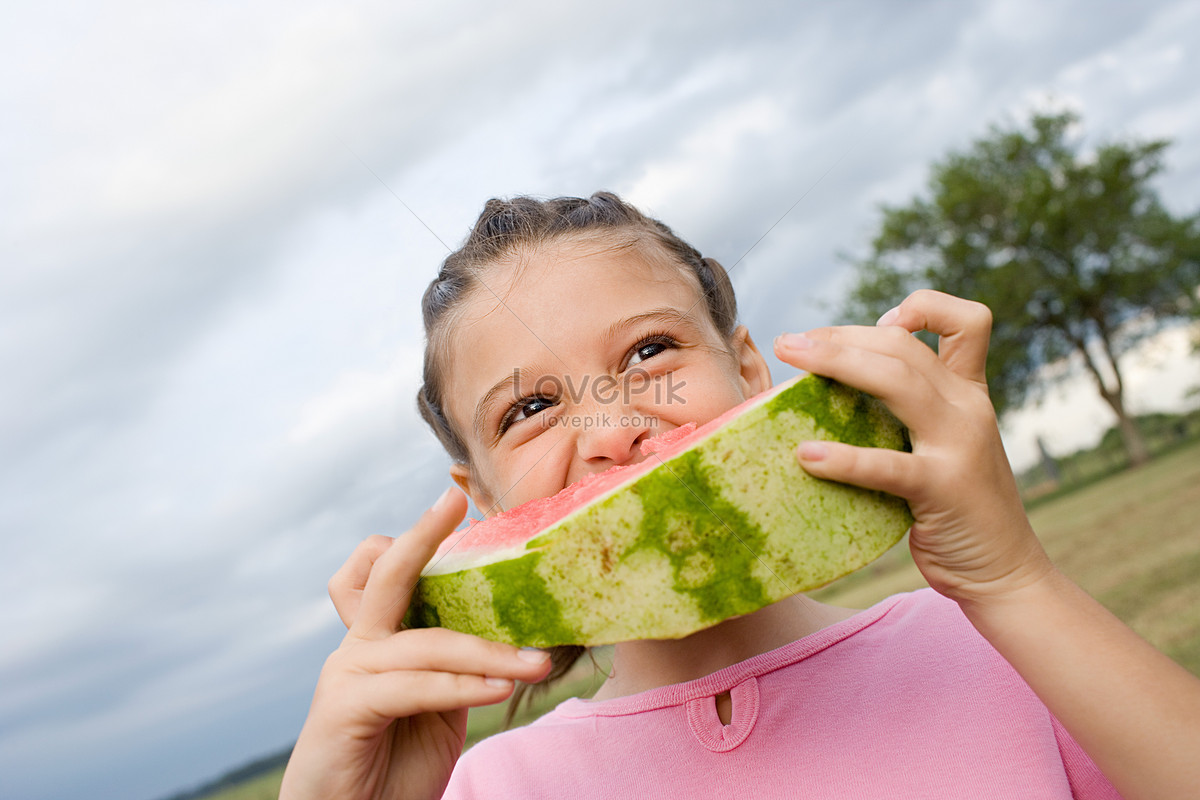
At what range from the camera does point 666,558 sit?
1375mm

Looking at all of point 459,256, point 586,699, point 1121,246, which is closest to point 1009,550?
point 586,699

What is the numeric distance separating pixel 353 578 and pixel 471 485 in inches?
37.2

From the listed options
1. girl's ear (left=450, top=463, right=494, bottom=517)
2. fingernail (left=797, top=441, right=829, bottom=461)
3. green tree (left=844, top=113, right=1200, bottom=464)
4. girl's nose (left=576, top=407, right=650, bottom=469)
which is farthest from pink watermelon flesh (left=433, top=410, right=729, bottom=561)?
green tree (left=844, top=113, right=1200, bottom=464)

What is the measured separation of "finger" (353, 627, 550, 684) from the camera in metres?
1.50

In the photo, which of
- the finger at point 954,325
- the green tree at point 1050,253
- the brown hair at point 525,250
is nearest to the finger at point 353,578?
the brown hair at point 525,250

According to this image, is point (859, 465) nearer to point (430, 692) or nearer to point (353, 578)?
point (430, 692)

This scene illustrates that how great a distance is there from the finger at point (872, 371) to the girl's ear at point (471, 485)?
1.46m

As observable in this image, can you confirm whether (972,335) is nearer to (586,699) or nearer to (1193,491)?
(586,699)

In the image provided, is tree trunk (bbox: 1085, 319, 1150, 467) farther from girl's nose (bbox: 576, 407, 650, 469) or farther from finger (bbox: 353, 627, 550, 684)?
finger (bbox: 353, 627, 550, 684)

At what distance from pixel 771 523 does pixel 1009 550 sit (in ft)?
1.88

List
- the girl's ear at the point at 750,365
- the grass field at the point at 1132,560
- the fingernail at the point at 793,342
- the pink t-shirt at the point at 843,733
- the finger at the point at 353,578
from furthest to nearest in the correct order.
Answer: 1. the grass field at the point at 1132,560
2. the girl's ear at the point at 750,365
3. the pink t-shirt at the point at 843,733
4. the finger at the point at 353,578
5. the fingernail at the point at 793,342

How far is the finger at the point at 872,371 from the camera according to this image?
1.42 metres

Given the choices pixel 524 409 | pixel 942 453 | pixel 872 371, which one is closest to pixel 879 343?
pixel 872 371

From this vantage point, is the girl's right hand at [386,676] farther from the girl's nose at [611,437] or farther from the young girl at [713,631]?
the girl's nose at [611,437]
